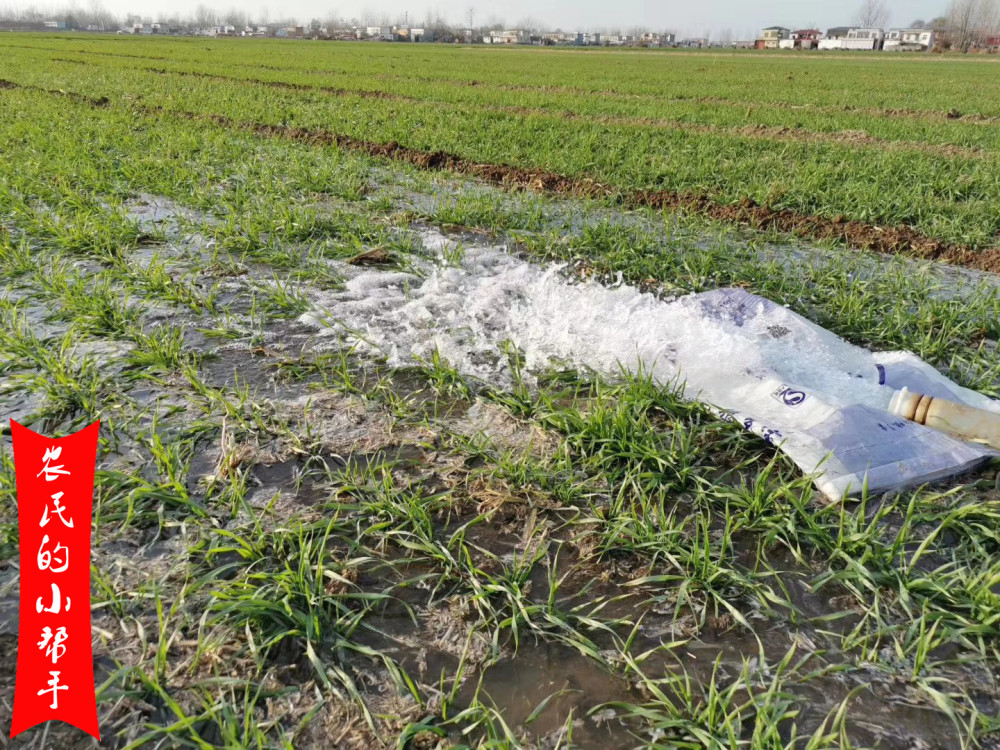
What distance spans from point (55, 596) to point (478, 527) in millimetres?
1216

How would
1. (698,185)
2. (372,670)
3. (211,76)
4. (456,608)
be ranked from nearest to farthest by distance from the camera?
(372,670)
(456,608)
(698,185)
(211,76)

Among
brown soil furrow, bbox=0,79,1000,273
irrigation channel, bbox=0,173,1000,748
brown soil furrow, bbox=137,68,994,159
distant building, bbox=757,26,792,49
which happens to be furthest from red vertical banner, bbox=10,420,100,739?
distant building, bbox=757,26,792,49

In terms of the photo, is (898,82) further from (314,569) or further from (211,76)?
(314,569)

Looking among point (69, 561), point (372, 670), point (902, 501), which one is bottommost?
point (372, 670)

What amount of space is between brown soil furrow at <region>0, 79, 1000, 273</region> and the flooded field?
0.94 metres

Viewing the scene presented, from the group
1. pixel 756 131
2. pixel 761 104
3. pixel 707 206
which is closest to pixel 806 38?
pixel 761 104

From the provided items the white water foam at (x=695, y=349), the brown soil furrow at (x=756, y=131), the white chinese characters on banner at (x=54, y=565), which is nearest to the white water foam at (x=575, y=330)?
the white water foam at (x=695, y=349)

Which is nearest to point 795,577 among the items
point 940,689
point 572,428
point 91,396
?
→ point 940,689

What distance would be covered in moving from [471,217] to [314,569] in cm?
428

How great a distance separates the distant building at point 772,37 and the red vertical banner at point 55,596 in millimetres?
105337

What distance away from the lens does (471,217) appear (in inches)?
221

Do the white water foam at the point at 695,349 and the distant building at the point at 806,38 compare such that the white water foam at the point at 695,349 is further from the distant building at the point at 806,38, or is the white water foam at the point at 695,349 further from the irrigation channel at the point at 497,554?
the distant building at the point at 806,38

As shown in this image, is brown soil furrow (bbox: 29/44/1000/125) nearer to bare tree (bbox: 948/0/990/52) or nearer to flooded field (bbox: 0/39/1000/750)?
flooded field (bbox: 0/39/1000/750)

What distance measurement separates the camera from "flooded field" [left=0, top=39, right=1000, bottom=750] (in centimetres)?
153
